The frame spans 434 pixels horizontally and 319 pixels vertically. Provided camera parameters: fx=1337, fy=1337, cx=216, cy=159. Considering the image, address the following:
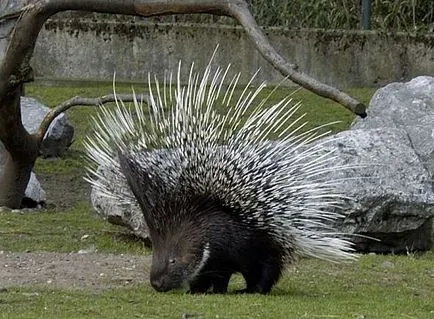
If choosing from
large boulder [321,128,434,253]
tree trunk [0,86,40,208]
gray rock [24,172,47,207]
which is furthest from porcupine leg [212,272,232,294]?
gray rock [24,172,47,207]

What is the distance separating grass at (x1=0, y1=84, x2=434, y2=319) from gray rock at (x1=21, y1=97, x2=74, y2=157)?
1260mm

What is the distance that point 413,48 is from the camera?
14.8 meters

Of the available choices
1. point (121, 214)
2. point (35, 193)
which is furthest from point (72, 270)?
point (35, 193)

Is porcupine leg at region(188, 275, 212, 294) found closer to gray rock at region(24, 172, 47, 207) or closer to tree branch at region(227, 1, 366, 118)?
tree branch at region(227, 1, 366, 118)

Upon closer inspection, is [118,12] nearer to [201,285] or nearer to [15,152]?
[201,285]

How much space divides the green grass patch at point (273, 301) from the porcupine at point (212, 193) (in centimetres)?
17

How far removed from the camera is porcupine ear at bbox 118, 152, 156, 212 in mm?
6738

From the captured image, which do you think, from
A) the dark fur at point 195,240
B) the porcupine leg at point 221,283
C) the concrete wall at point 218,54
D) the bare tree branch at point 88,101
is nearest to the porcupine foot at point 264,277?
the dark fur at point 195,240

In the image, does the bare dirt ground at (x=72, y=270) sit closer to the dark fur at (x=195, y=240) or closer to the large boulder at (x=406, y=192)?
the dark fur at (x=195, y=240)

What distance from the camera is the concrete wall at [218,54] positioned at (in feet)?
48.5

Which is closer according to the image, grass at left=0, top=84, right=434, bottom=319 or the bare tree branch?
grass at left=0, top=84, right=434, bottom=319

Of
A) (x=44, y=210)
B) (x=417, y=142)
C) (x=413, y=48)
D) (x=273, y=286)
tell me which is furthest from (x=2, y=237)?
(x=413, y=48)

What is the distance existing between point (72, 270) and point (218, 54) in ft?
25.3

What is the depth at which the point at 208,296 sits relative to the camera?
6.81m
